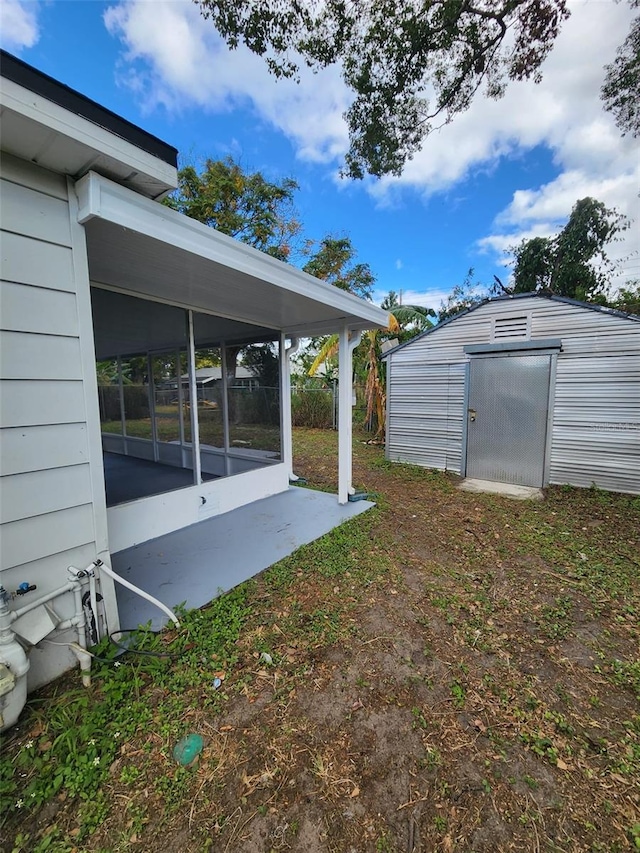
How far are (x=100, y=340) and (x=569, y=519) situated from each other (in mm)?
6354

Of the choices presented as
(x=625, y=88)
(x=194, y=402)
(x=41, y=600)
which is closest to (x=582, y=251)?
(x=625, y=88)

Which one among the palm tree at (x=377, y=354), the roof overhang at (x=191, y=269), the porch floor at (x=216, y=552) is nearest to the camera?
the roof overhang at (x=191, y=269)

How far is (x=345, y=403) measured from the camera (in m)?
4.41

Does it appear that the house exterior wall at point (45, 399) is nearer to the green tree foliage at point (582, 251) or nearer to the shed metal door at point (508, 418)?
the shed metal door at point (508, 418)

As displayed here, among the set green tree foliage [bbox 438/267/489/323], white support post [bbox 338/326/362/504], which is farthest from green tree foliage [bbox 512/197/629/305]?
white support post [bbox 338/326/362/504]

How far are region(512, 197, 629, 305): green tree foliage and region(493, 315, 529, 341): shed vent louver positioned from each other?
7.72 m

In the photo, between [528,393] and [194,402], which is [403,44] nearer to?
[528,393]

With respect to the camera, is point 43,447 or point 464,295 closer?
point 43,447

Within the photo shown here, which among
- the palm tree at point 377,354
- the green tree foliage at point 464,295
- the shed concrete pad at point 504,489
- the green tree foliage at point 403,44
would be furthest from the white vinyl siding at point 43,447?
the green tree foliage at point 464,295

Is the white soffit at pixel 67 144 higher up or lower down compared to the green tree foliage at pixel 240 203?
lower down

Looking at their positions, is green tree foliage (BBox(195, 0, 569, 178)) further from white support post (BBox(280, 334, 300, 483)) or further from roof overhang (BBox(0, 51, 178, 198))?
roof overhang (BBox(0, 51, 178, 198))

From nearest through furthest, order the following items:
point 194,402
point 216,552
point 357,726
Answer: point 357,726 < point 216,552 < point 194,402

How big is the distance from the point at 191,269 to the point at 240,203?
1010 cm

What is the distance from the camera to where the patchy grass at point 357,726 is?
123cm
